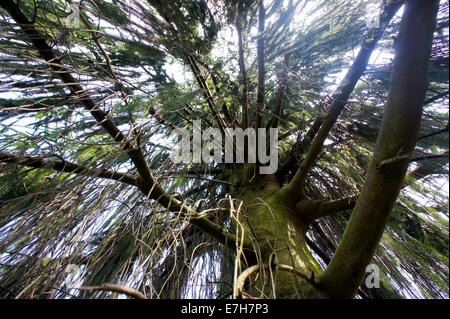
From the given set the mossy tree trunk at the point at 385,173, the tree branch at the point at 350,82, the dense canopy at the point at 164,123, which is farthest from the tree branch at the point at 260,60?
the mossy tree trunk at the point at 385,173

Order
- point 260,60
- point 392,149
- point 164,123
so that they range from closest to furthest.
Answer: point 392,149
point 260,60
point 164,123

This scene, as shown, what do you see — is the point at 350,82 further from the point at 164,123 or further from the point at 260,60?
the point at 164,123

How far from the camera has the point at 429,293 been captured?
1331mm

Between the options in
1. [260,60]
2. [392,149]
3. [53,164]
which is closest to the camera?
[392,149]

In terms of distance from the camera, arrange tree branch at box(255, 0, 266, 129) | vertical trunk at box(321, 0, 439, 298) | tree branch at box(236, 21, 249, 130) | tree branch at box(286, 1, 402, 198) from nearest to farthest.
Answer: vertical trunk at box(321, 0, 439, 298) < tree branch at box(286, 1, 402, 198) < tree branch at box(255, 0, 266, 129) < tree branch at box(236, 21, 249, 130)

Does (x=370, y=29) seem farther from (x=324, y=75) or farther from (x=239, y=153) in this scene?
(x=239, y=153)

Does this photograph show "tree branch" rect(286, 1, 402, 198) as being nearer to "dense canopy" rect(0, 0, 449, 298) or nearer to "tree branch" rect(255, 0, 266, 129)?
"dense canopy" rect(0, 0, 449, 298)

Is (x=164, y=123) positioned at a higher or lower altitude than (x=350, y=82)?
lower

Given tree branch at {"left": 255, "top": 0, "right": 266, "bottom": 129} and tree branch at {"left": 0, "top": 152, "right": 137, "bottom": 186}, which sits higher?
tree branch at {"left": 255, "top": 0, "right": 266, "bottom": 129}

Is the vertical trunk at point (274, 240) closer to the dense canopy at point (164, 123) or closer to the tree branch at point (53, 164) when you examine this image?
the dense canopy at point (164, 123)

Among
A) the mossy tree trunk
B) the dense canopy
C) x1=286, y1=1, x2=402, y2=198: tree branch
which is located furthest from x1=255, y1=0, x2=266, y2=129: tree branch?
the mossy tree trunk

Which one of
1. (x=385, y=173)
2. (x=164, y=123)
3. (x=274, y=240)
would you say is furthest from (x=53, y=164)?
(x=385, y=173)

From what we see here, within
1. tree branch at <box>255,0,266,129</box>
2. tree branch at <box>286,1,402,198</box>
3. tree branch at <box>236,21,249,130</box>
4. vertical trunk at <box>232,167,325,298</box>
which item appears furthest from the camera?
tree branch at <box>236,21,249,130</box>

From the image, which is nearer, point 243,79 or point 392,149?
point 392,149
